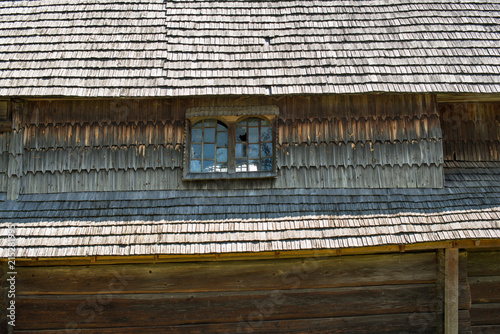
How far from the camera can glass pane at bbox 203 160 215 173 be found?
611cm

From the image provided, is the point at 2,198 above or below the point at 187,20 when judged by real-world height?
below

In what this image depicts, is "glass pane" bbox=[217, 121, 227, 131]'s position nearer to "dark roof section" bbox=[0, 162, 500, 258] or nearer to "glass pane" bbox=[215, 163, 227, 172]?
"glass pane" bbox=[215, 163, 227, 172]

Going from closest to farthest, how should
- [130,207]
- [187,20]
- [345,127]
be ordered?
[130,207] < [345,127] < [187,20]

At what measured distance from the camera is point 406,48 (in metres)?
6.18

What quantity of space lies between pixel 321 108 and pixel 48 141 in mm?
4218

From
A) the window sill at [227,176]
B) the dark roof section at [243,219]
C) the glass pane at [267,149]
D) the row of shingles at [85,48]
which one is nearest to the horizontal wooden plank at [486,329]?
the dark roof section at [243,219]

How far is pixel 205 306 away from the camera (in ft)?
19.4

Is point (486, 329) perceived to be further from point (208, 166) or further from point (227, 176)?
point (208, 166)

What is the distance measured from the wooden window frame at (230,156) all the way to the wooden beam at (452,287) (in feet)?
9.43

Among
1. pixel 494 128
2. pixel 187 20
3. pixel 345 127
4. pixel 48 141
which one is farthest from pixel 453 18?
pixel 48 141

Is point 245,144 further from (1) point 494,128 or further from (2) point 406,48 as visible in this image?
(1) point 494,128

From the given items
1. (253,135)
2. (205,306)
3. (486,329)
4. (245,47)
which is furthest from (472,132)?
(205,306)

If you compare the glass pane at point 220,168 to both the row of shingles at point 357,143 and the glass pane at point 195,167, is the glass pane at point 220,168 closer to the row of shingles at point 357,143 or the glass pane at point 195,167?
the glass pane at point 195,167

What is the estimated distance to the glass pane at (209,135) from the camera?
6165mm
